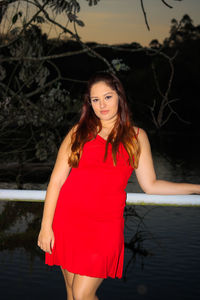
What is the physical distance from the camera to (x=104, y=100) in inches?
96.3

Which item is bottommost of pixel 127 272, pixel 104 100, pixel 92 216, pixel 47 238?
pixel 127 272

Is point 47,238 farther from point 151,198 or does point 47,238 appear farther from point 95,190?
point 151,198

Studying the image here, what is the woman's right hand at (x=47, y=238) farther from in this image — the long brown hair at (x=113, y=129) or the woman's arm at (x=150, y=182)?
the woman's arm at (x=150, y=182)

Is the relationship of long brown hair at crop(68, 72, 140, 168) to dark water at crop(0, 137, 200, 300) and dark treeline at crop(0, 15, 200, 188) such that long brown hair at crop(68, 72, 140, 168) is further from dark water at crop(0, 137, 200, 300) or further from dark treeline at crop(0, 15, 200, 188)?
dark water at crop(0, 137, 200, 300)

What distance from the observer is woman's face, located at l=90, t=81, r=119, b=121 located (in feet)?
8.02

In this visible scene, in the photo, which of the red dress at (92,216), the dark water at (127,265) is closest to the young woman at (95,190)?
the red dress at (92,216)

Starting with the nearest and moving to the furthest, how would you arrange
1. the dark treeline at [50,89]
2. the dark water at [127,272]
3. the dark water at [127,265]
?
1. the dark treeline at [50,89]
2. the dark water at [127,265]
3. the dark water at [127,272]

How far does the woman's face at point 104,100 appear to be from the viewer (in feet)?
8.02

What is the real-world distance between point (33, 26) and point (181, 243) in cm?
1571

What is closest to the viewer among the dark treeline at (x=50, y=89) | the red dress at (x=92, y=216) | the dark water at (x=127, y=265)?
the red dress at (x=92, y=216)

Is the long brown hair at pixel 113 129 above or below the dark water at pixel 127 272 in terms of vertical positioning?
above

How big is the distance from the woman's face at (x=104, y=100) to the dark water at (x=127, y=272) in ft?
34.6

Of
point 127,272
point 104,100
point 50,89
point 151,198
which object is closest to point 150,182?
point 151,198

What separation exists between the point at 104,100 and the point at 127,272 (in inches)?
556
